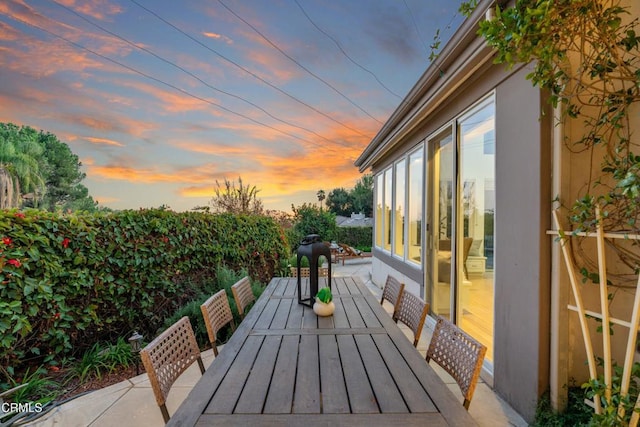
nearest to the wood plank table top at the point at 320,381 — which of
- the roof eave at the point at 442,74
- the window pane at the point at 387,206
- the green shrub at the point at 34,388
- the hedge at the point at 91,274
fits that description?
the green shrub at the point at 34,388

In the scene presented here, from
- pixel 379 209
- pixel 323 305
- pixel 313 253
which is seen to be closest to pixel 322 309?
pixel 323 305

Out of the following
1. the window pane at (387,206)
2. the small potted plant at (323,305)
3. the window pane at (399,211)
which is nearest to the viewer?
the small potted plant at (323,305)

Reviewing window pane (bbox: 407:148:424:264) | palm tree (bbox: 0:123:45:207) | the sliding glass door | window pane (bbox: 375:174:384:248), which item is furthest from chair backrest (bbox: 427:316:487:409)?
palm tree (bbox: 0:123:45:207)

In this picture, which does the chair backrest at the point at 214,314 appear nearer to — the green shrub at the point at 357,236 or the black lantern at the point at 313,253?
the black lantern at the point at 313,253

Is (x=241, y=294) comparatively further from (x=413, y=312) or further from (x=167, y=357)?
(x=413, y=312)

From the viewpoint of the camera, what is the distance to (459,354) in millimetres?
1417

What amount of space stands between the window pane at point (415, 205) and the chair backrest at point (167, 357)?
346 centimetres

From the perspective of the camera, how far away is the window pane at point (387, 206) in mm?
6254

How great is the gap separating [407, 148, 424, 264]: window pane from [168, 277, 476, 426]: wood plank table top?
278 cm

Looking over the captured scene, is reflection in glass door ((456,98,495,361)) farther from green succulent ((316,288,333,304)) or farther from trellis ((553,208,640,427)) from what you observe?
green succulent ((316,288,333,304))

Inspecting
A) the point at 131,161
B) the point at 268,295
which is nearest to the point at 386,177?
the point at 268,295

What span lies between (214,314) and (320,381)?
41.9 inches

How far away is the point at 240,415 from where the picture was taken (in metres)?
1.03

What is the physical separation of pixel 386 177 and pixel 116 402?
5.59 m
